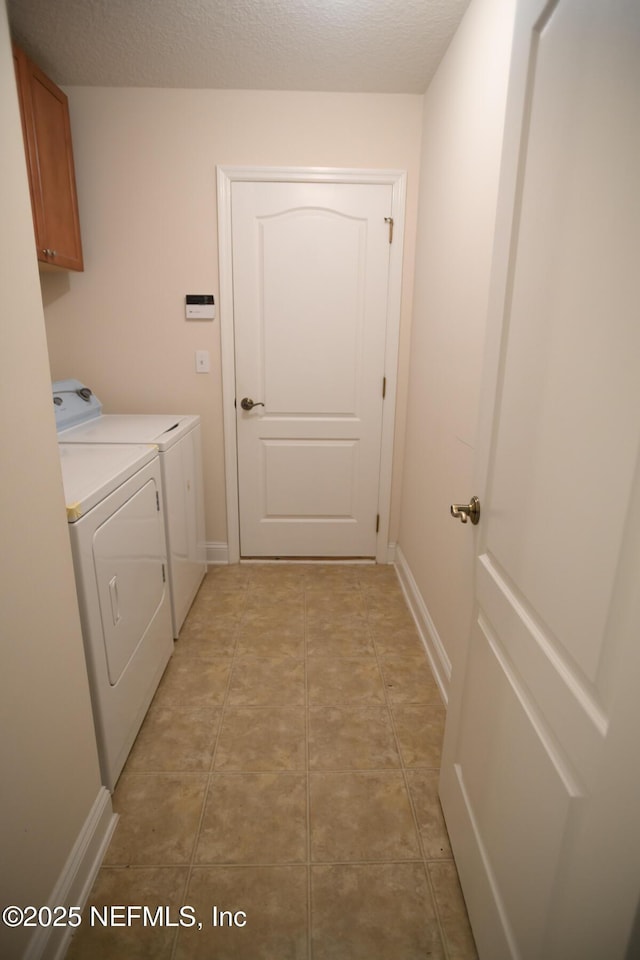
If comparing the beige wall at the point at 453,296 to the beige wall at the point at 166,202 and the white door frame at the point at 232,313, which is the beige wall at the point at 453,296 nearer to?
the white door frame at the point at 232,313

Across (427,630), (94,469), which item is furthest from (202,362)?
(427,630)

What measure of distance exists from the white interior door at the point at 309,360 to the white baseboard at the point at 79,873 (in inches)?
69.5

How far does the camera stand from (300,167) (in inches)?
96.3

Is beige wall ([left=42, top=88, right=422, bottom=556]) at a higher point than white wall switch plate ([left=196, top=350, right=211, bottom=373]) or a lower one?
higher

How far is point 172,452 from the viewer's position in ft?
6.87

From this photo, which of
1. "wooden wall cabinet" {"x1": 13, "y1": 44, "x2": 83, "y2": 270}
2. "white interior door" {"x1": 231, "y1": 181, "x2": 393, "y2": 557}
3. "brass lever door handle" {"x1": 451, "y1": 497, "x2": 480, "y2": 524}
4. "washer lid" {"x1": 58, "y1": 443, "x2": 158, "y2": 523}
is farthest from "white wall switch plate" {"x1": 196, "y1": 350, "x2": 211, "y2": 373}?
"brass lever door handle" {"x1": 451, "y1": 497, "x2": 480, "y2": 524}

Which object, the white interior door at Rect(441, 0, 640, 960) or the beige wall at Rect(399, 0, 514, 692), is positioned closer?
the white interior door at Rect(441, 0, 640, 960)

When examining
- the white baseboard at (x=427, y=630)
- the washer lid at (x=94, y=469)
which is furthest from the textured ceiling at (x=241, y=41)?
the white baseboard at (x=427, y=630)

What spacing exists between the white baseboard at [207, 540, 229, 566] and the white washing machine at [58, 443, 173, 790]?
99cm

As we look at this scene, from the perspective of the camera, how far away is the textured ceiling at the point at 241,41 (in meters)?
1.75

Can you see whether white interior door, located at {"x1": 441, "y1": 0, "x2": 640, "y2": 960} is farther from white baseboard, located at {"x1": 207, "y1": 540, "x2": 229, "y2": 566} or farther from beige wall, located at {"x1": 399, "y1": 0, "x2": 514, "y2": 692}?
white baseboard, located at {"x1": 207, "y1": 540, "x2": 229, "y2": 566}

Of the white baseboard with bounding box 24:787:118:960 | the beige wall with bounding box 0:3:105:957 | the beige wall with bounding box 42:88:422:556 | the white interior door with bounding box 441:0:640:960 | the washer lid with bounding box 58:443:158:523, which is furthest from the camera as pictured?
the beige wall with bounding box 42:88:422:556

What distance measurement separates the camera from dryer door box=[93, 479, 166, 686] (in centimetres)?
139

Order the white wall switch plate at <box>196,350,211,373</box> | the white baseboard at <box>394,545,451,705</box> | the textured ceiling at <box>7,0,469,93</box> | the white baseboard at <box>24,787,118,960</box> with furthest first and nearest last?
the white wall switch plate at <box>196,350,211,373</box> → the white baseboard at <box>394,545,451,705</box> → the textured ceiling at <box>7,0,469,93</box> → the white baseboard at <box>24,787,118,960</box>
